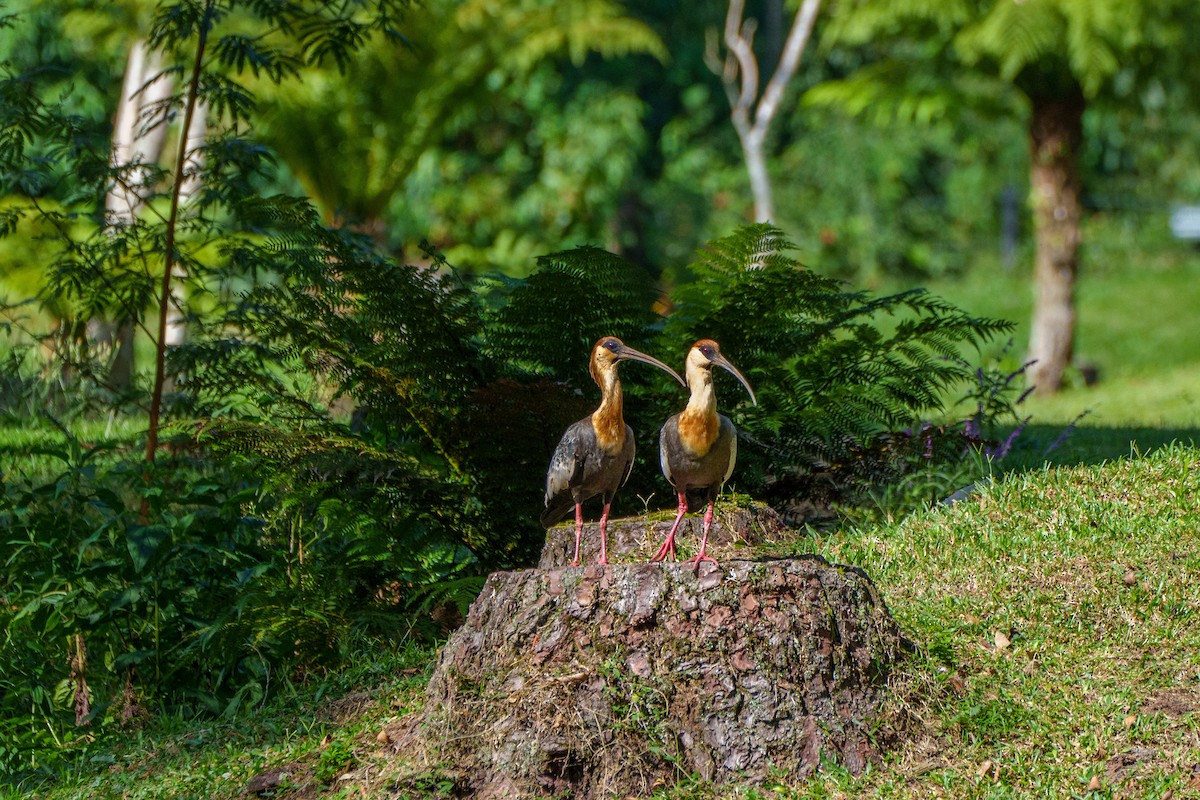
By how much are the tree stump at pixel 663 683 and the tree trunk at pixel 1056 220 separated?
8993 millimetres

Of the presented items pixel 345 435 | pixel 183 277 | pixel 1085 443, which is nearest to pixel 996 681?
pixel 345 435

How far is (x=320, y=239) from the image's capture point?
5.78m

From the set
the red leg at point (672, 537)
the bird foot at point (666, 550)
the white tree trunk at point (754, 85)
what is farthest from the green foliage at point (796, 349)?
the white tree trunk at point (754, 85)

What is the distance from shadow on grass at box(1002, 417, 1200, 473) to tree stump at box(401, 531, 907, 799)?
87.5 inches

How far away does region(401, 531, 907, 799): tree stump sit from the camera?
13.7ft

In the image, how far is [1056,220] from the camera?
12.7 metres

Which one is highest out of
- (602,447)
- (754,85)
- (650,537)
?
(754,85)

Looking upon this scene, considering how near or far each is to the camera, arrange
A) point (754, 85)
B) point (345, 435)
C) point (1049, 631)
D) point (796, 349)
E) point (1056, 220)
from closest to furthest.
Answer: point (1049, 631), point (345, 435), point (796, 349), point (1056, 220), point (754, 85)

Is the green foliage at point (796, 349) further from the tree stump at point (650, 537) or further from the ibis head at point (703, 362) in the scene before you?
the ibis head at point (703, 362)

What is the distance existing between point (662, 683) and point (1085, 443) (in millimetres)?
4381

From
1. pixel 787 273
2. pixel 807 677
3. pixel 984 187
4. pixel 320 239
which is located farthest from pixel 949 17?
pixel 984 187

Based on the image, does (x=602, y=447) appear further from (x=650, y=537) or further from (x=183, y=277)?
(x=183, y=277)

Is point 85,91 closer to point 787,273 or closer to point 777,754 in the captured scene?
point 787,273

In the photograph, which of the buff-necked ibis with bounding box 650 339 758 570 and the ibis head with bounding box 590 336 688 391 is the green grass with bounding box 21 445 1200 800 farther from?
the ibis head with bounding box 590 336 688 391
